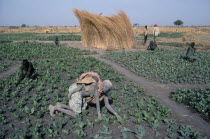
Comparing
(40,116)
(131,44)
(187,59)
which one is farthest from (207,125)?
(131,44)

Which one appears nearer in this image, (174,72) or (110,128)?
(110,128)

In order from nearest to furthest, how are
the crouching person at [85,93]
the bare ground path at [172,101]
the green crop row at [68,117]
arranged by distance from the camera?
the green crop row at [68,117] → the crouching person at [85,93] → the bare ground path at [172,101]

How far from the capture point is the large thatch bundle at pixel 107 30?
1419cm

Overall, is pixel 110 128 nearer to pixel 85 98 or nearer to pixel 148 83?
pixel 85 98

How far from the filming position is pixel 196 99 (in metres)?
5.63

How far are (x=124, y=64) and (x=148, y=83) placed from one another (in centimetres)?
260

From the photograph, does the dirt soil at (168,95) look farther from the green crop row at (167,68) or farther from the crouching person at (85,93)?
the crouching person at (85,93)

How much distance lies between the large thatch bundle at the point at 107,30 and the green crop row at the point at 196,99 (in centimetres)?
896

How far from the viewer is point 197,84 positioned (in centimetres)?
729

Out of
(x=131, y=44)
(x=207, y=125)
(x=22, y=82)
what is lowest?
(x=207, y=125)

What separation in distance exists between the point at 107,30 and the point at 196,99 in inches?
387

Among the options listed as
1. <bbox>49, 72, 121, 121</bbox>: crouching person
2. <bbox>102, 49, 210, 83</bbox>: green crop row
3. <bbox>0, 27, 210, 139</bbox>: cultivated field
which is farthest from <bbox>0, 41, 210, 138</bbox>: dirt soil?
<bbox>49, 72, 121, 121</bbox>: crouching person

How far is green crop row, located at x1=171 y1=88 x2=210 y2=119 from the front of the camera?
4.98 m

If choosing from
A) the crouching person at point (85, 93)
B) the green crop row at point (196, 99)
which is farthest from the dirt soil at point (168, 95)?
the crouching person at point (85, 93)
